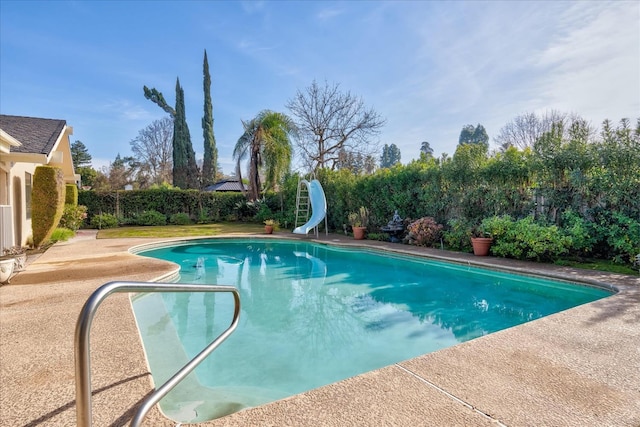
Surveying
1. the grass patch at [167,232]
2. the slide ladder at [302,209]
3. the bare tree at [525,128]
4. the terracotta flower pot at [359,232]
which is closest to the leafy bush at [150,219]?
the grass patch at [167,232]

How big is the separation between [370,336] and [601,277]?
4.77 m

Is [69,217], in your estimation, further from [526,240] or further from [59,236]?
[526,240]

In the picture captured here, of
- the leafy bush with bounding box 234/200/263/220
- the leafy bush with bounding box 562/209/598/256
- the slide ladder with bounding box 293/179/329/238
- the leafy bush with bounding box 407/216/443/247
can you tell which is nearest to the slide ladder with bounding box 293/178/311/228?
the slide ladder with bounding box 293/179/329/238

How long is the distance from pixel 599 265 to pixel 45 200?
14.6m

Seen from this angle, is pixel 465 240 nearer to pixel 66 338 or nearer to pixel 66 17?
pixel 66 338

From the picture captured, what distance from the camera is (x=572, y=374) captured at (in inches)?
106

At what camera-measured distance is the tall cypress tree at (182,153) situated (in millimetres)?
30016

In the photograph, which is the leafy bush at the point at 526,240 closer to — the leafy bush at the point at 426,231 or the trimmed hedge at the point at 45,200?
the leafy bush at the point at 426,231

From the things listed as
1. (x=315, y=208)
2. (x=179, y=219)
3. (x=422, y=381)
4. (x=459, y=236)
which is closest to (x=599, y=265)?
(x=459, y=236)

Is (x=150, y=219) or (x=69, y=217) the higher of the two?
(x=69, y=217)

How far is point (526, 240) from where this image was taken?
7.82 metres

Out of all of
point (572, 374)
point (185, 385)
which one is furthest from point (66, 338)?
point (572, 374)

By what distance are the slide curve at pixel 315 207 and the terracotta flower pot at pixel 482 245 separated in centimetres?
678

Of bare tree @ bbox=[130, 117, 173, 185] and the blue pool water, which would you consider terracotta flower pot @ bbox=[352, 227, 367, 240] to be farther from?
bare tree @ bbox=[130, 117, 173, 185]
